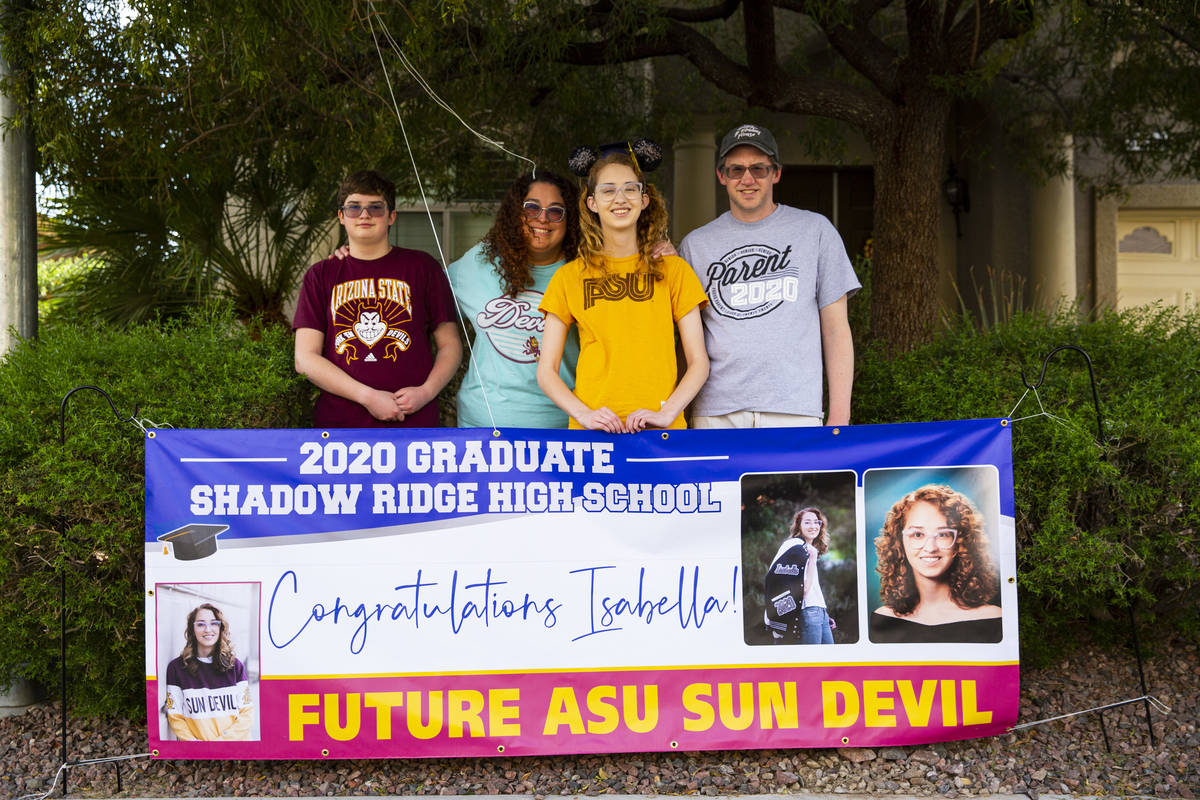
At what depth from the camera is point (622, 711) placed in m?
3.58

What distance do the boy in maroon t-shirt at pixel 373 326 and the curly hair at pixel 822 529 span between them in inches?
57.8

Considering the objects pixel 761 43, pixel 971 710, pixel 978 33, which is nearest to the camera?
pixel 971 710

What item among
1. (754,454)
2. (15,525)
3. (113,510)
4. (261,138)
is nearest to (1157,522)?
(754,454)

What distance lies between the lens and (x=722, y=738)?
3.59 meters

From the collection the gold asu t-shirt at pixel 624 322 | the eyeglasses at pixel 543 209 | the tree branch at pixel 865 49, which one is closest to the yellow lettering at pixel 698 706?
the gold asu t-shirt at pixel 624 322

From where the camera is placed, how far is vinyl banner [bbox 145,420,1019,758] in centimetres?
354

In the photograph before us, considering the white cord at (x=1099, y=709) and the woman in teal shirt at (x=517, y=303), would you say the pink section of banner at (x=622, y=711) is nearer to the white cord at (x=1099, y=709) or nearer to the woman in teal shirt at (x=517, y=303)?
the white cord at (x=1099, y=709)

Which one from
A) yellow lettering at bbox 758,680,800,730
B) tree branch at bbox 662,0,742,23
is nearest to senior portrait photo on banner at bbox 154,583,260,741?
yellow lettering at bbox 758,680,800,730

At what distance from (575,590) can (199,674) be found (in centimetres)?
132

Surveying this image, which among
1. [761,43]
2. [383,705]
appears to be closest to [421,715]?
[383,705]

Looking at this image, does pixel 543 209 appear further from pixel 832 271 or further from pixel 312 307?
pixel 832 271

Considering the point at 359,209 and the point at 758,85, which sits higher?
the point at 758,85

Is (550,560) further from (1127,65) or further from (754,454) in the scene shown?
(1127,65)

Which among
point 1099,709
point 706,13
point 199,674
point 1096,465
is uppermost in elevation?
point 706,13
